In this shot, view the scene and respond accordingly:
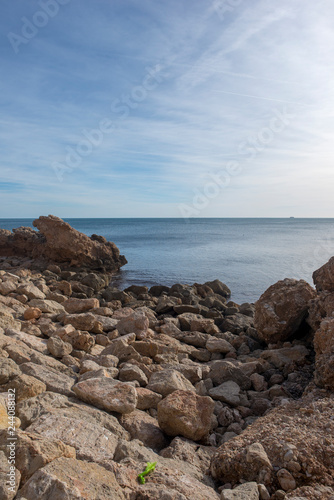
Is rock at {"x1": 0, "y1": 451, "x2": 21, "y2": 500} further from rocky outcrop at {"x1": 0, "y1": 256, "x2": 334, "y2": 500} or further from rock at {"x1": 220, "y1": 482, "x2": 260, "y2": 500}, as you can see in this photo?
rock at {"x1": 220, "y1": 482, "x2": 260, "y2": 500}

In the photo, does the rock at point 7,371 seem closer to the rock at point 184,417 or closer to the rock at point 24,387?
the rock at point 24,387

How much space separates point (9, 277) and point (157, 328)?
17.5ft

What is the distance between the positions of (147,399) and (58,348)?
200 cm

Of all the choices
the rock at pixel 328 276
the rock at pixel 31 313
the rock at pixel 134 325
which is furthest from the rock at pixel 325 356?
the rock at pixel 31 313

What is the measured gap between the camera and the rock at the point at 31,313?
26.2 ft

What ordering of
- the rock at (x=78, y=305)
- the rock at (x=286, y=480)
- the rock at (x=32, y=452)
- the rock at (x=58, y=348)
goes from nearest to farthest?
the rock at (x=32, y=452) → the rock at (x=286, y=480) → the rock at (x=58, y=348) → the rock at (x=78, y=305)

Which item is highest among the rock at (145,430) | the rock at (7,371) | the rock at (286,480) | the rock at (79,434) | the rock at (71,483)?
the rock at (7,371)

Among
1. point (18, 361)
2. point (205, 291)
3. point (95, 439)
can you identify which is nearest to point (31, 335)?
point (18, 361)

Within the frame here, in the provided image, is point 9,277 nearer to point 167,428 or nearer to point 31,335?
point 31,335

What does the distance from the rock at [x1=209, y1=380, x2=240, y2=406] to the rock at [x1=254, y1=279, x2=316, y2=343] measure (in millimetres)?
2904

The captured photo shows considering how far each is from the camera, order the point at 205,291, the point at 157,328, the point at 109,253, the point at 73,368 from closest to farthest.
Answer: the point at 73,368
the point at 157,328
the point at 205,291
the point at 109,253

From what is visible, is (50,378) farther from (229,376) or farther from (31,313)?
(31,313)

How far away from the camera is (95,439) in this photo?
349 cm

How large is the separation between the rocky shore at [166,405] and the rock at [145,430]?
0.05 feet
